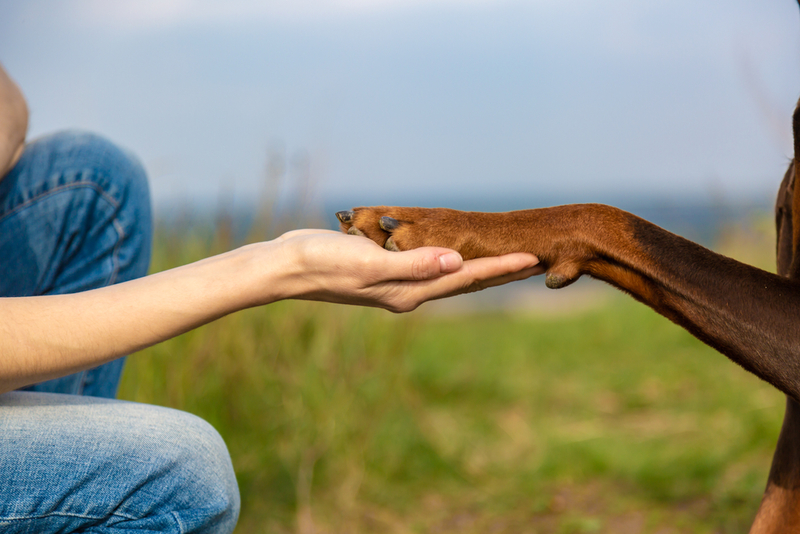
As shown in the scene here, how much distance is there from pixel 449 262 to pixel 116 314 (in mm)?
890

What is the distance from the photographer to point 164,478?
1.83m

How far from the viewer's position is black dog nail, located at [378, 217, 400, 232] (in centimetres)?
203

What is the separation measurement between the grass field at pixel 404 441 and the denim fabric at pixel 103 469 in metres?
1.78

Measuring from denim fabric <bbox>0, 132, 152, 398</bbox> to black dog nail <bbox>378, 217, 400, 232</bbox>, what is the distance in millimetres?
1098

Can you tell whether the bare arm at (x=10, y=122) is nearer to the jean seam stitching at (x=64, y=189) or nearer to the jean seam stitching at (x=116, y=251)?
the jean seam stitching at (x=64, y=189)

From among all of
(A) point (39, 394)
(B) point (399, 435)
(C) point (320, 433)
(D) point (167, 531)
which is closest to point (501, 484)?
(B) point (399, 435)

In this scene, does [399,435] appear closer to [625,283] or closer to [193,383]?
[193,383]

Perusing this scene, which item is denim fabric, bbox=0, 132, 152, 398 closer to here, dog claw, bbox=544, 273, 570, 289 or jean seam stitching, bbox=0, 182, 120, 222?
jean seam stitching, bbox=0, 182, 120, 222

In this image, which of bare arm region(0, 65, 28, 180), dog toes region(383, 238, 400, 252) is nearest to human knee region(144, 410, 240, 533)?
dog toes region(383, 238, 400, 252)

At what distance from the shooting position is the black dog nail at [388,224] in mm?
2029

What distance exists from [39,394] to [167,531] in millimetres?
546

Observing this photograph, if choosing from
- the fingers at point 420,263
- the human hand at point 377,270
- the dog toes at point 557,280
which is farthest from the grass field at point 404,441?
the fingers at point 420,263

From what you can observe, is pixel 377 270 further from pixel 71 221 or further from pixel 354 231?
pixel 71 221

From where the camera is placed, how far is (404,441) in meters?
4.47
